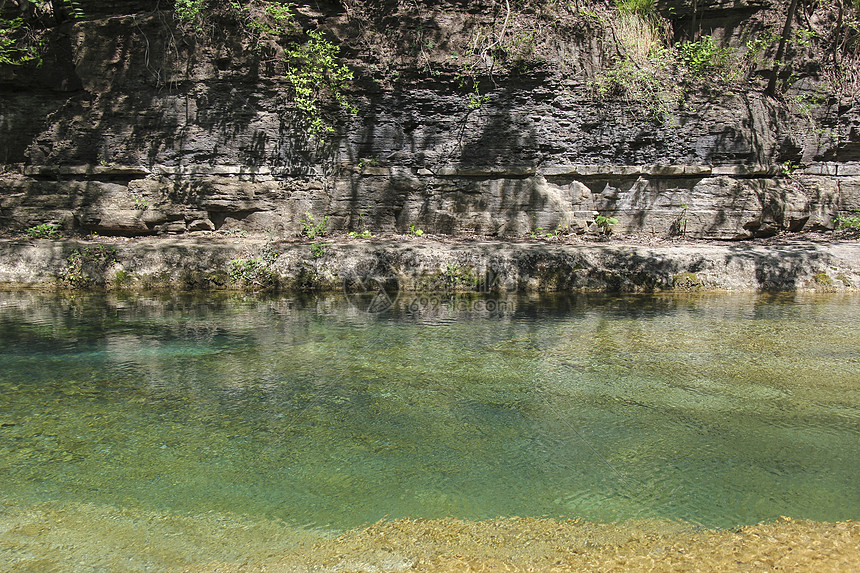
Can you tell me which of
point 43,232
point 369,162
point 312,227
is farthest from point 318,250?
point 43,232

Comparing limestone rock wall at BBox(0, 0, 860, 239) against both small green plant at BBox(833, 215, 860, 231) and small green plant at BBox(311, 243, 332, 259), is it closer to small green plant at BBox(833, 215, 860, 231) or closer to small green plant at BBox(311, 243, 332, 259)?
small green plant at BBox(833, 215, 860, 231)

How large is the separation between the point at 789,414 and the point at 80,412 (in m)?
3.31

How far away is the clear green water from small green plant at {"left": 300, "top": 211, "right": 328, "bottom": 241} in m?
3.15

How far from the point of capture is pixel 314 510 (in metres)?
1.84

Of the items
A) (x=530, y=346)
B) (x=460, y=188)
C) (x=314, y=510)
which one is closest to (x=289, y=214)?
(x=460, y=188)

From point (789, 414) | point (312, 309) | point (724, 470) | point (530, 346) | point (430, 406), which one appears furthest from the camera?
point (312, 309)

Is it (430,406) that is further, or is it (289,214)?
(289,214)

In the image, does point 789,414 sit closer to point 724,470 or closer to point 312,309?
point 724,470

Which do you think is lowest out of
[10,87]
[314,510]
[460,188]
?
[314,510]

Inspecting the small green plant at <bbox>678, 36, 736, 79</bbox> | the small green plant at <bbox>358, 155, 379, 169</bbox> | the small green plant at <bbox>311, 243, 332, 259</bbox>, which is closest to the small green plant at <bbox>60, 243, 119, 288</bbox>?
the small green plant at <bbox>311, 243, 332, 259</bbox>

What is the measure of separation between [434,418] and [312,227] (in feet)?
18.2

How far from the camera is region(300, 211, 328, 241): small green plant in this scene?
7664 millimetres

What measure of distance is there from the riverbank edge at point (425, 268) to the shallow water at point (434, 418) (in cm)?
158

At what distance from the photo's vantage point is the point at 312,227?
25.3 ft
